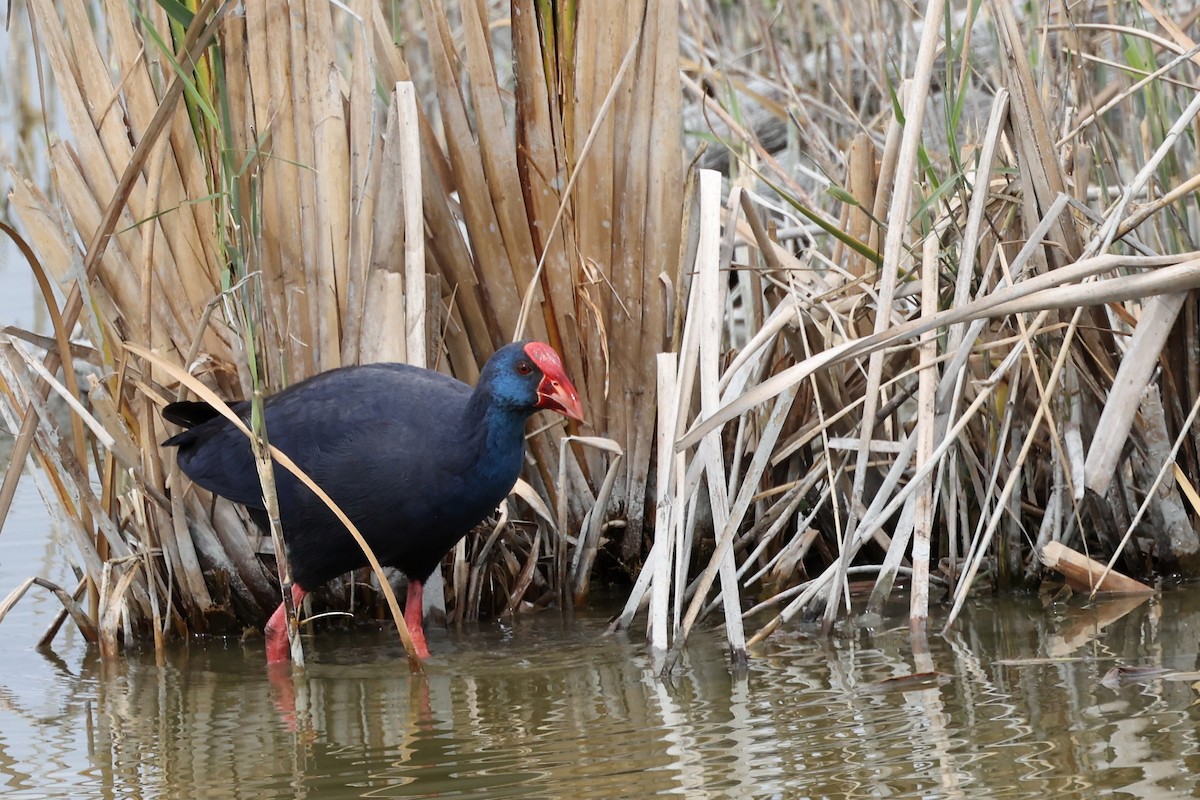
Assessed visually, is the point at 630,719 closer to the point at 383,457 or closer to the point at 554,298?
the point at 383,457

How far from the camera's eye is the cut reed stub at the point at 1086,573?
2.64 m

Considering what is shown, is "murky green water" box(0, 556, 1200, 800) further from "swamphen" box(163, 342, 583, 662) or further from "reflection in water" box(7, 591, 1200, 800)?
"swamphen" box(163, 342, 583, 662)

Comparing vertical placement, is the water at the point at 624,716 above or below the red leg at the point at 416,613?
below

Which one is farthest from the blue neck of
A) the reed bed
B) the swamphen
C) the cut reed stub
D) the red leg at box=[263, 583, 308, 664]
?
the cut reed stub

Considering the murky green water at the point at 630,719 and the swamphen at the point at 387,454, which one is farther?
the swamphen at the point at 387,454

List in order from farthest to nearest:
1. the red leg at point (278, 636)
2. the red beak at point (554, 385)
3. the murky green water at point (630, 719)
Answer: the red leg at point (278, 636) → the red beak at point (554, 385) → the murky green water at point (630, 719)

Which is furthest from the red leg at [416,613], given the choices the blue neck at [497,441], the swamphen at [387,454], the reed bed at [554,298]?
the blue neck at [497,441]

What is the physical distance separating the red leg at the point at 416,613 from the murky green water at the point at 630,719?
2.0 inches

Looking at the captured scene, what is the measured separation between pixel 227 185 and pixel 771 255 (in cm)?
116

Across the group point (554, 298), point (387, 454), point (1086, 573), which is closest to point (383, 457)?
point (387, 454)

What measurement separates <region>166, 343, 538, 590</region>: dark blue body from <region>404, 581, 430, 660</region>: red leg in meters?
0.07

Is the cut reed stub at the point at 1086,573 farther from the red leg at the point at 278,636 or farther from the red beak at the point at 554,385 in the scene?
the red leg at the point at 278,636

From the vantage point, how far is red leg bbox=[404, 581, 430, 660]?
8.95ft

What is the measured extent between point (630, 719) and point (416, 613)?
82 cm
